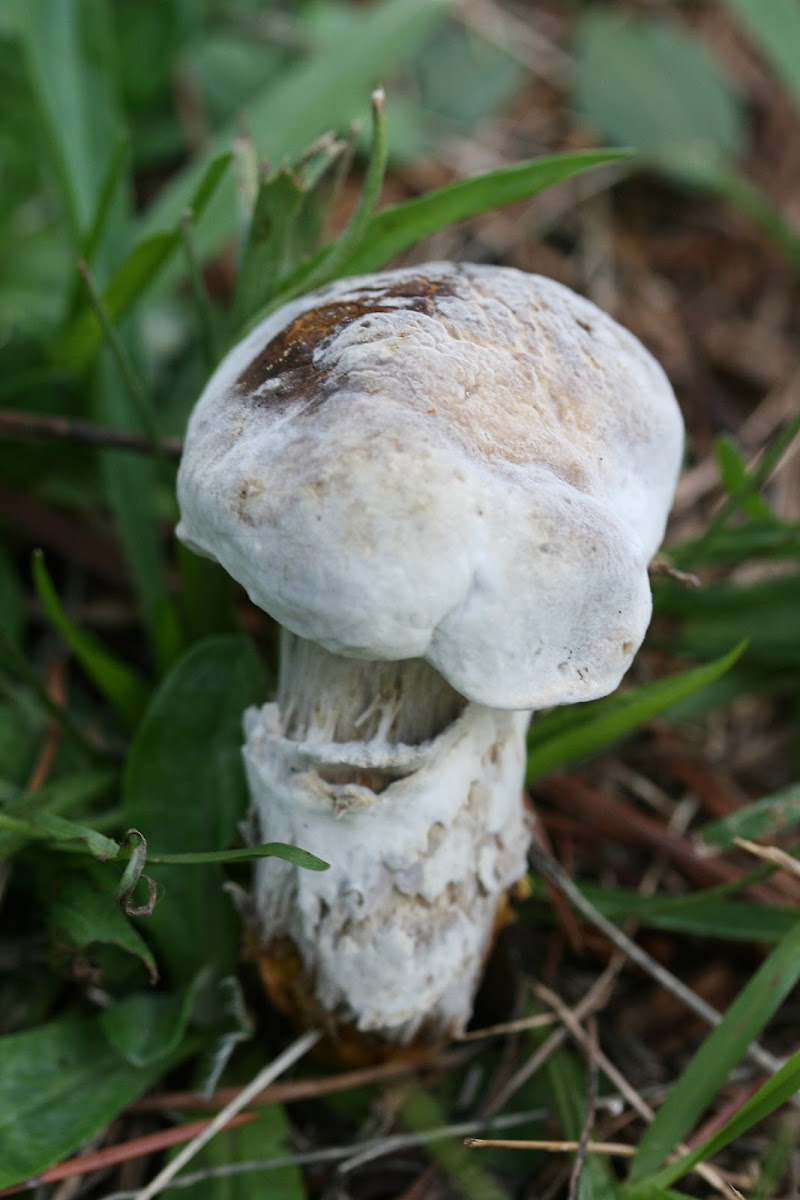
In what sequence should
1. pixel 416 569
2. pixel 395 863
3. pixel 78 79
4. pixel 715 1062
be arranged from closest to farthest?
pixel 416 569
pixel 395 863
pixel 715 1062
pixel 78 79

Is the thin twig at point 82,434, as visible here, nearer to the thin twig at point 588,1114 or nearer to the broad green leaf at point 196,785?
the broad green leaf at point 196,785

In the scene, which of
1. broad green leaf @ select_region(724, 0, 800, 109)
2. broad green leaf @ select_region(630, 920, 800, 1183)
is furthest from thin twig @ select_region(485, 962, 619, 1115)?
Answer: broad green leaf @ select_region(724, 0, 800, 109)

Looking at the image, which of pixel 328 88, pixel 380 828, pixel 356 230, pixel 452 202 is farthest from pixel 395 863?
pixel 328 88

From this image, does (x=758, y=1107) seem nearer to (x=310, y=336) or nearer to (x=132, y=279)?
(x=310, y=336)

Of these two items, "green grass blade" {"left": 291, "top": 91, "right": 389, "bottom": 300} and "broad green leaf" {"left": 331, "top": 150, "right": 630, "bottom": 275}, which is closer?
"green grass blade" {"left": 291, "top": 91, "right": 389, "bottom": 300}

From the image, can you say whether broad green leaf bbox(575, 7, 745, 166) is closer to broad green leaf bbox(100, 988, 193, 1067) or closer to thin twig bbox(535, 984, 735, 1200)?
thin twig bbox(535, 984, 735, 1200)

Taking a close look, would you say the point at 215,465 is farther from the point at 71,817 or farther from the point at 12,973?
the point at 12,973
